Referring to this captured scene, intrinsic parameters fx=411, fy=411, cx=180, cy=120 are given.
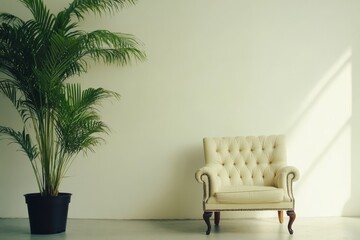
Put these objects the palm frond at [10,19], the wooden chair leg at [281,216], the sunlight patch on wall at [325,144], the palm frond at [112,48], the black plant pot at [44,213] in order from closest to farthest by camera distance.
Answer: the black plant pot at [44,213] < the palm frond at [112,48] < the wooden chair leg at [281,216] < the palm frond at [10,19] < the sunlight patch on wall at [325,144]

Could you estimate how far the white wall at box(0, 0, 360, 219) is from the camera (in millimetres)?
5094

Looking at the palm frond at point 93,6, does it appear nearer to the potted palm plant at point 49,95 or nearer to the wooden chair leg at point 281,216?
the potted palm plant at point 49,95

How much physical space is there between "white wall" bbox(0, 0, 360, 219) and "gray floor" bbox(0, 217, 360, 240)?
0.99ft

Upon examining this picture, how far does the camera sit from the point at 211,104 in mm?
5145

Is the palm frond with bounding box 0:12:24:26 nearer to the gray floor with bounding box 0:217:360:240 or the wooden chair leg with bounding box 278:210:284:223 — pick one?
the gray floor with bounding box 0:217:360:240

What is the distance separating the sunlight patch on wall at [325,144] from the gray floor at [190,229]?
27 cm

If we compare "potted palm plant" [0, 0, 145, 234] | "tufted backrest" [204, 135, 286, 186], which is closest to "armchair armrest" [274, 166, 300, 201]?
"tufted backrest" [204, 135, 286, 186]

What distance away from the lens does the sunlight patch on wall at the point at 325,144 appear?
507cm

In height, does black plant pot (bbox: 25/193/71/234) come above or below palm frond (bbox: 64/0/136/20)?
below

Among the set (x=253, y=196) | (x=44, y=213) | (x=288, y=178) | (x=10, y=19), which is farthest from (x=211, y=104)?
(x=10, y=19)

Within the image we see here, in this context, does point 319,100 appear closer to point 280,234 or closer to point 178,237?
point 280,234

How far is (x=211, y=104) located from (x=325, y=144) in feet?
4.92

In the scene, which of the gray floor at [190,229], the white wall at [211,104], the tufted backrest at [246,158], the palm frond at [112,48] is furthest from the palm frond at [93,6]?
the gray floor at [190,229]

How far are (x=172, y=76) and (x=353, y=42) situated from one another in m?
2.32
